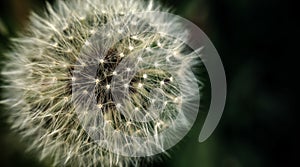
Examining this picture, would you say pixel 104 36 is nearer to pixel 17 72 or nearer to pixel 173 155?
pixel 17 72

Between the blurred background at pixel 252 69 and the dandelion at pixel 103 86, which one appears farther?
the blurred background at pixel 252 69

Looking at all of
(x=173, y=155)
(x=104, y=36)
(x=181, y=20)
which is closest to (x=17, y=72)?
(x=104, y=36)

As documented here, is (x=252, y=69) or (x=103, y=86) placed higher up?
(x=252, y=69)

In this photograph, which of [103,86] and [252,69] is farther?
[252,69]

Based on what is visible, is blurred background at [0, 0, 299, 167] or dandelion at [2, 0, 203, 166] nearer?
dandelion at [2, 0, 203, 166]
